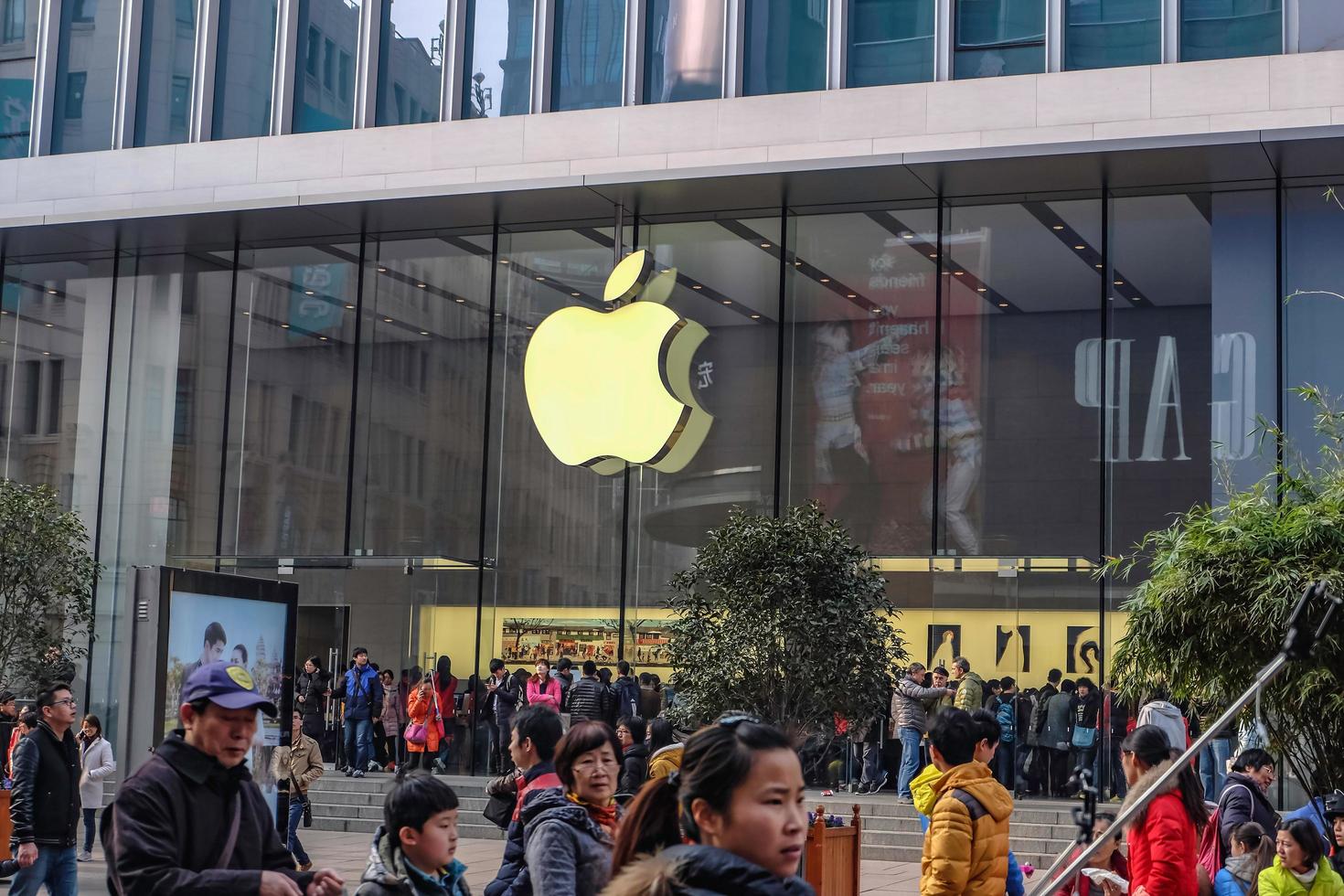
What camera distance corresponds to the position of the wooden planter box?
10.1m

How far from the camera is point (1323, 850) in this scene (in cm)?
712

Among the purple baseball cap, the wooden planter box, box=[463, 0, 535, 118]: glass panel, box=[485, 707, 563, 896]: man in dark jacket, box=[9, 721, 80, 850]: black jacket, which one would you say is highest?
box=[463, 0, 535, 118]: glass panel

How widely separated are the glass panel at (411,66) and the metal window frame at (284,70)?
4.57 ft

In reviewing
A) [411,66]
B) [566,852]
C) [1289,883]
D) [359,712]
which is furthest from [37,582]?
[566,852]

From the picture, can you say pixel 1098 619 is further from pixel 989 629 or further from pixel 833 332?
pixel 833 332

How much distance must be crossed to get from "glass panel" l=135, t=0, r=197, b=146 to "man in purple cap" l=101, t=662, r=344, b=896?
20.6 m

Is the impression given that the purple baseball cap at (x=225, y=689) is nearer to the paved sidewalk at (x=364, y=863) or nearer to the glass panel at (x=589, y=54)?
the paved sidewalk at (x=364, y=863)

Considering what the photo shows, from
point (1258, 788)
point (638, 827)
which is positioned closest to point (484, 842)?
point (1258, 788)

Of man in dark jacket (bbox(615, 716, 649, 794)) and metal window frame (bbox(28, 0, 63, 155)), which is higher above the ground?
metal window frame (bbox(28, 0, 63, 155))

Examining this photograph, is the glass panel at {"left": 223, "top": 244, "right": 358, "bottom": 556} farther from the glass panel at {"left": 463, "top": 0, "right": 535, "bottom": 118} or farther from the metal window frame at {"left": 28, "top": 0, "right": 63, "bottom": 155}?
the metal window frame at {"left": 28, "top": 0, "right": 63, "bottom": 155}

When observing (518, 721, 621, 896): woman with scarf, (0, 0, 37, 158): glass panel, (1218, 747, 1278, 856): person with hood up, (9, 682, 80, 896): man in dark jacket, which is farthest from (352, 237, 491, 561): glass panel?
(518, 721, 621, 896): woman with scarf

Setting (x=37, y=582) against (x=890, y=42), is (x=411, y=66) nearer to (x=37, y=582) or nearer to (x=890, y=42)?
(x=890, y=42)

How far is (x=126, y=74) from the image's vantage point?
2331 centimetres

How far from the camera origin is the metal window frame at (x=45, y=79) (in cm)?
2367
